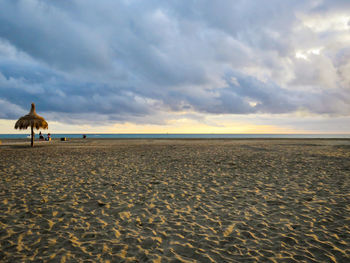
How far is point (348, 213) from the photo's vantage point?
6039mm

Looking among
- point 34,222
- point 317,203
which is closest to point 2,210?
point 34,222

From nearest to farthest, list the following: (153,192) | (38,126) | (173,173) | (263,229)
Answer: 1. (263,229)
2. (153,192)
3. (173,173)
4. (38,126)

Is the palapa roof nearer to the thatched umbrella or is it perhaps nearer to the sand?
the thatched umbrella

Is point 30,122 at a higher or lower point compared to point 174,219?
higher

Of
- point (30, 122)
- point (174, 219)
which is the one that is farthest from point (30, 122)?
point (174, 219)

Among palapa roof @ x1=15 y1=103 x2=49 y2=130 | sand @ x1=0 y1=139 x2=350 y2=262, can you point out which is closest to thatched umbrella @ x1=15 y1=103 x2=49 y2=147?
palapa roof @ x1=15 y1=103 x2=49 y2=130

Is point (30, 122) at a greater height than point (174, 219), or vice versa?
point (30, 122)

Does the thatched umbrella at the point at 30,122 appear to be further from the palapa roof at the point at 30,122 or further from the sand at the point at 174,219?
the sand at the point at 174,219

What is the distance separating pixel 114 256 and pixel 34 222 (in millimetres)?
2878

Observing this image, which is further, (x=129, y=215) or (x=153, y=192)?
(x=153, y=192)

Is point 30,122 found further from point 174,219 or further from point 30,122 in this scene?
point 174,219

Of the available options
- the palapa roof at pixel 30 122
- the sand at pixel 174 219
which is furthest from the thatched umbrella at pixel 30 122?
the sand at pixel 174 219

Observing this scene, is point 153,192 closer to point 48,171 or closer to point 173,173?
point 173,173

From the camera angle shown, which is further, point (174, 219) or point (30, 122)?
point (30, 122)
